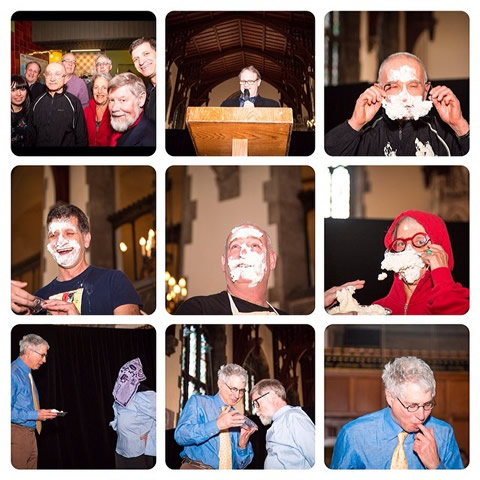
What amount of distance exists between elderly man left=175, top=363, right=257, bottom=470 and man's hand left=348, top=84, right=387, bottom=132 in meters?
0.82

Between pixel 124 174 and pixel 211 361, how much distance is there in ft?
2.02

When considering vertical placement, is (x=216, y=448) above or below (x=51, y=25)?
below

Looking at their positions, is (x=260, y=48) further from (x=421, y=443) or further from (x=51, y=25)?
(x=421, y=443)

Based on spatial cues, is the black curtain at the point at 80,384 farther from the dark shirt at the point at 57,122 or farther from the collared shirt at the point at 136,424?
the dark shirt at the point at 57,122

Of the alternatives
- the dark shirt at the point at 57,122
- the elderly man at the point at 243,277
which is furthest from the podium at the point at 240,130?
the dark shirt at the point at 57,122

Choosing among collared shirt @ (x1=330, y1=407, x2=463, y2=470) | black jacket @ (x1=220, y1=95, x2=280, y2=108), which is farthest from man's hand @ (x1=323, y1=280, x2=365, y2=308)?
black jacket @ (x1=220, y1=95, x2=280, y2=108)

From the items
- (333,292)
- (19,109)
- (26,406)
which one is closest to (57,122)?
(19,109)

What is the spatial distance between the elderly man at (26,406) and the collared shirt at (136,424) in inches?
7.8

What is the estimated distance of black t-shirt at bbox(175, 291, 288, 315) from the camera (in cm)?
268

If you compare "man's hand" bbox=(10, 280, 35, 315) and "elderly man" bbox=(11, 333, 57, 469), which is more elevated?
"man's hand" bbox=(10, 280, 35, 315)

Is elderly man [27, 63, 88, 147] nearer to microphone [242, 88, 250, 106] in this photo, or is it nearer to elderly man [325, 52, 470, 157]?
microphone [242, 88, 250, 106]

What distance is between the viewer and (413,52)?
2.75m
